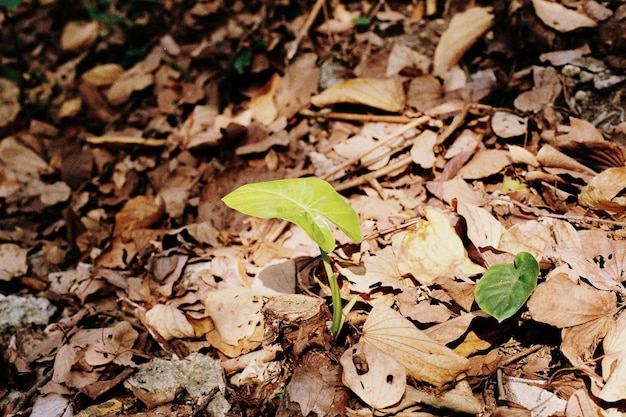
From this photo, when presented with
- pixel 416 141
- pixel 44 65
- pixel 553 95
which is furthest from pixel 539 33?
pixel 44 65

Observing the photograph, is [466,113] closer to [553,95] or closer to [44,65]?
[553,95]

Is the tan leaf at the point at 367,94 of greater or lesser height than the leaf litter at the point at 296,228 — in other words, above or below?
above

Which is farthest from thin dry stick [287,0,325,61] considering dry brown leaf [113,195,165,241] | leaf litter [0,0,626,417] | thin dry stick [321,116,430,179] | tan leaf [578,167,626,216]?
tan leaf [578,167,626,216]

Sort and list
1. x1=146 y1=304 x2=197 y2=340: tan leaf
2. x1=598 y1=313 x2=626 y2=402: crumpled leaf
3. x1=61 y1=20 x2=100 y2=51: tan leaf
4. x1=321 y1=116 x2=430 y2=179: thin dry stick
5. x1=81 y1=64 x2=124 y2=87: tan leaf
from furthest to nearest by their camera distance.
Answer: x1=61 y1=20 x2=100 y2=51: tan leaf → x1=81 y1=64 x2=124 y2=87: tan leaf → x1=321 y1=116 x2=430 y2=179: thin dry stick → x1=146 y1=304 x2=197 y2=340: tan leaf → x1=598 y1=313 x2=626 y2=402: crumpled leaf

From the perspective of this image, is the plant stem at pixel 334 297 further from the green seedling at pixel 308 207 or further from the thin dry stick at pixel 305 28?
the thin dry stick at pixel 305 28

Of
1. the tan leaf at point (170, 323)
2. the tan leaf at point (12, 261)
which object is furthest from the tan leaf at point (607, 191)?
the tan leaf at point (12, 261)

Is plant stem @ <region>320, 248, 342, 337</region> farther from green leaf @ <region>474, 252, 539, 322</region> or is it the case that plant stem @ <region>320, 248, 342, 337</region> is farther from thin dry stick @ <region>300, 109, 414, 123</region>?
thin dry stick @ <region>300, 109, 414, 123</region>

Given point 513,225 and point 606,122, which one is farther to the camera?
point 606,122
